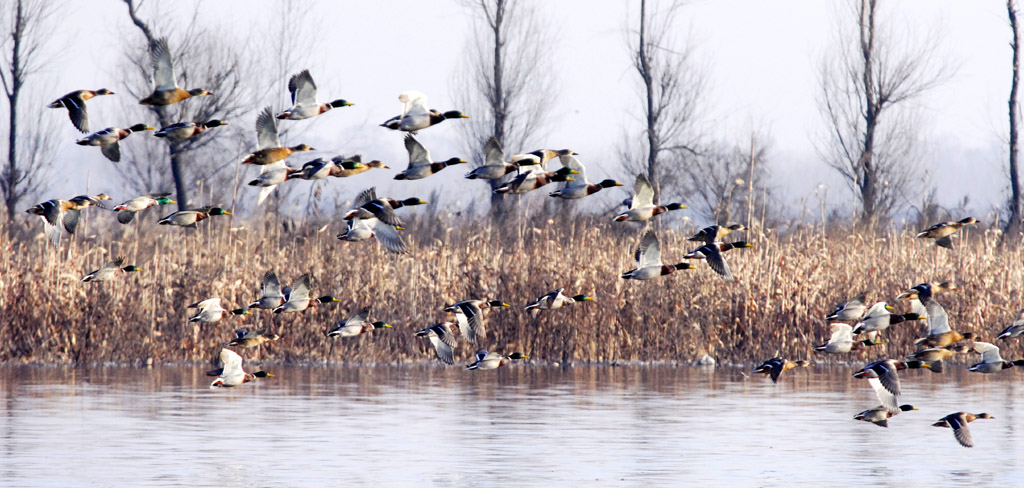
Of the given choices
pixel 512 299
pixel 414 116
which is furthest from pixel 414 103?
pixel 512 299

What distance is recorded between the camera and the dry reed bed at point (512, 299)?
805 inches

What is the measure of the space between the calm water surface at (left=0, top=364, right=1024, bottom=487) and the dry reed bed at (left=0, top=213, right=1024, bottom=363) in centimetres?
59

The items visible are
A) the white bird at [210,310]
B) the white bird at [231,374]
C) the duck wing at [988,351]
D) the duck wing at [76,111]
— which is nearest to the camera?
the duck wing at [76,111]

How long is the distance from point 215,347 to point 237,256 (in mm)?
1539

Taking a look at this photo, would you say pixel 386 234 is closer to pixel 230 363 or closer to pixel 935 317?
pixel 230 363

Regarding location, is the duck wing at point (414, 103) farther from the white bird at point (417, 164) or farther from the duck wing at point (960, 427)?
the duck wing at point (960, 427)

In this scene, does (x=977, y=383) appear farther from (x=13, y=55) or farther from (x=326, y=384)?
(x=13, y=55)

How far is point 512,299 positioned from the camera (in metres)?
20.7

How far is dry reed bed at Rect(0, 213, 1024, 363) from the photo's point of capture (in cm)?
2045

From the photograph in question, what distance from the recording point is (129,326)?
67.3ft

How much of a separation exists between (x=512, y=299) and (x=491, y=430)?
6.80 m

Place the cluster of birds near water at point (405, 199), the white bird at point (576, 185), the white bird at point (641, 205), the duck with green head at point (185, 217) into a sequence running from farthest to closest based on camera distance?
the white bird at point (641, 205)
the white bird at point (576, 185)
the duck with green head at point (185, 217)
the cluster of birds near water at point (405, 199)

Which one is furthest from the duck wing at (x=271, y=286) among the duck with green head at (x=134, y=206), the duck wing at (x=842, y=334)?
the duck wing at (x=842, y=334)

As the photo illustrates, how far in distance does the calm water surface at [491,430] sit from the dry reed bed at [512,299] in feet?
1.92
